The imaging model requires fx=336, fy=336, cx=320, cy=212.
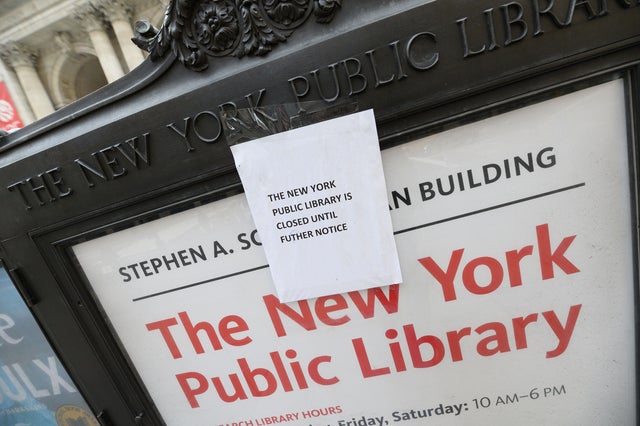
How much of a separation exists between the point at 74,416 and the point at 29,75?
48.5 ft

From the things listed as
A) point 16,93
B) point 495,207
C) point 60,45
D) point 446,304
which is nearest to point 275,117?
point 495,207

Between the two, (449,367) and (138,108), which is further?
(449,367)

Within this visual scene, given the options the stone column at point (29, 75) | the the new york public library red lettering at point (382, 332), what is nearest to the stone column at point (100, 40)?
the stone column at point (29, 75)

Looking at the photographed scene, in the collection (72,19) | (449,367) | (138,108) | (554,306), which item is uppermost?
(72,19)

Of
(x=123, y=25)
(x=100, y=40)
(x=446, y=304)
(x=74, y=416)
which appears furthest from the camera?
(x=100, y=40)

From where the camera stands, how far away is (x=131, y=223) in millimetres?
1049

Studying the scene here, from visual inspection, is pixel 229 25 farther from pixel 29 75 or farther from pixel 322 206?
pixel 29 75

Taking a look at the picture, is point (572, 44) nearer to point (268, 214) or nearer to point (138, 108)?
point (268, 214)

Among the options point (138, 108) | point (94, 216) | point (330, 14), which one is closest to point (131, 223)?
point (94, 216)

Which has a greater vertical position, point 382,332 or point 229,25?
point 229,25

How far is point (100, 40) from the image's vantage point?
10656 mm

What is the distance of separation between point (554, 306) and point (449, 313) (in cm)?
31

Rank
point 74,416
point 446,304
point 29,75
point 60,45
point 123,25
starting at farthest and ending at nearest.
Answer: point 29,75
point 60,45
point 123,25
point 74,416
point 446,304

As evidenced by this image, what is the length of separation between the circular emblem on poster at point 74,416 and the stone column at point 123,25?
11.1 meters
